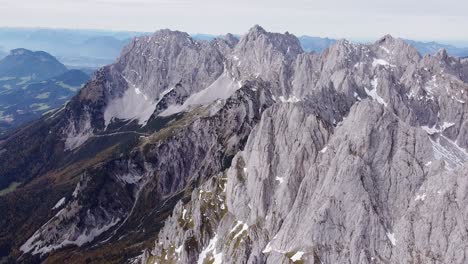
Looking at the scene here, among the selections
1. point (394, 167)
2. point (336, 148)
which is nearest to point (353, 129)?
point (336, 148)

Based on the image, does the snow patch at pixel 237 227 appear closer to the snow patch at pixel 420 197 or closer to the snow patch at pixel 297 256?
the snow patch at pixel 297 256

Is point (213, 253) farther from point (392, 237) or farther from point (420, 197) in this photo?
point (420, 197)

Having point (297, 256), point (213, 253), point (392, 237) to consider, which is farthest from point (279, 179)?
point (392, 237)

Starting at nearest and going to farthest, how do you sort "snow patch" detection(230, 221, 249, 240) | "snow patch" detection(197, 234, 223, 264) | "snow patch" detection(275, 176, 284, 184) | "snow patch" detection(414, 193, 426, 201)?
"snow patch" detection(414, 193, 426, 201)
"snow patch" detection(230, 221, 249, 240)
"snow patch" detection(197, 234, 223, 264)
"snow patch" detection(275, 176, 284, 184)

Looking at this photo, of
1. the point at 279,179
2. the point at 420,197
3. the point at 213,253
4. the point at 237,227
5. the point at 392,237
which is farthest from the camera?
the point at 213,253

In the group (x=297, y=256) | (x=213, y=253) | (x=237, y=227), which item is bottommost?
(x=213, y=253)

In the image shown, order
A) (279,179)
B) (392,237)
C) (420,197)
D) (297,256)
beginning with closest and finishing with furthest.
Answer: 1. (392,237)
2. (420,197)
3. (297,256)
4. (279,179)

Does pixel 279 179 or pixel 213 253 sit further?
pixel 213 253

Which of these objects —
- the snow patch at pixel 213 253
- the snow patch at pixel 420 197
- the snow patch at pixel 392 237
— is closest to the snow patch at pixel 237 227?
the snow patch at pixel 213 253

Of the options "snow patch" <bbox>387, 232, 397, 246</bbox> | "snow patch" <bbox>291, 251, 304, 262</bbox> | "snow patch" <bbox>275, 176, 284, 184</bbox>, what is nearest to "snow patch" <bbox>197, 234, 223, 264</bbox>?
"snow patch" <bbox>275, 176, 284, 184</bbox>

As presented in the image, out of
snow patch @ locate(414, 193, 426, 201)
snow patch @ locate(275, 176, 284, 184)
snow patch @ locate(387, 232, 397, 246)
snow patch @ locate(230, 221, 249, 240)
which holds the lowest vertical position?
snow patch @ locate(230, 221, 249, 240)

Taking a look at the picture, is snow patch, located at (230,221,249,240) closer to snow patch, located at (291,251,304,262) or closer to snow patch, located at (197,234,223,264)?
snow patch, located at (197,234,223,264)
